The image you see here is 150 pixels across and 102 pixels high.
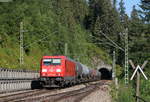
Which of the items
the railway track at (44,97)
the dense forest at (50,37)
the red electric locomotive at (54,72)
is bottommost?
the railway track at (44,97)

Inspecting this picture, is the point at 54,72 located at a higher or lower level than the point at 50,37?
lower

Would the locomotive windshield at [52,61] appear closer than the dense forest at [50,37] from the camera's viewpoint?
Yes

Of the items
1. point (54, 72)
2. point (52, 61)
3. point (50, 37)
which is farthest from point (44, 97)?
point (50, 37)

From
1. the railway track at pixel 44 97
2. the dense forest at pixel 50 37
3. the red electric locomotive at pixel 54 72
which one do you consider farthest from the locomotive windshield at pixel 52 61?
the railway track at pixel 44 97

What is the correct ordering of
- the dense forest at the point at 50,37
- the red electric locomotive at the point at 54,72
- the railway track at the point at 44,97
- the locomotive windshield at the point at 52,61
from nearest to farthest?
the railway track at the point at 44,97, the red electric locomotive at the point at 54,72, the locomotive windshield at the point at 52,61, the dense forest at the point at 50,37

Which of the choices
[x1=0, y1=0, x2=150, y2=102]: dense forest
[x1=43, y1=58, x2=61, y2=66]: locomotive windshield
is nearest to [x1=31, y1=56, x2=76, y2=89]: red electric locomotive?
[x1=43, y1=58, x2=61, y2=66]: locomotive windshield

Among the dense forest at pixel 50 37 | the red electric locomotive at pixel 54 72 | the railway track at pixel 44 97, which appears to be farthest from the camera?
the dense forest at pixel 50 37

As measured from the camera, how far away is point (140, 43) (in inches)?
2494

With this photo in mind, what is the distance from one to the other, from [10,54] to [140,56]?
18.7m

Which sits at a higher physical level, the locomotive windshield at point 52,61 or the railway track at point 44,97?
the locomotive windshield at point 52,61

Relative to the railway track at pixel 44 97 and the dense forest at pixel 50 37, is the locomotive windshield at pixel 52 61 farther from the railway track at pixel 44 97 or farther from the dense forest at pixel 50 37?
the railway track at pixel 44 97

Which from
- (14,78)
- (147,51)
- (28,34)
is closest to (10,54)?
(28,34)

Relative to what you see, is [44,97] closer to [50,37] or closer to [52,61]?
[52,61]

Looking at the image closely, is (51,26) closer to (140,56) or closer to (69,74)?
(140,56)
